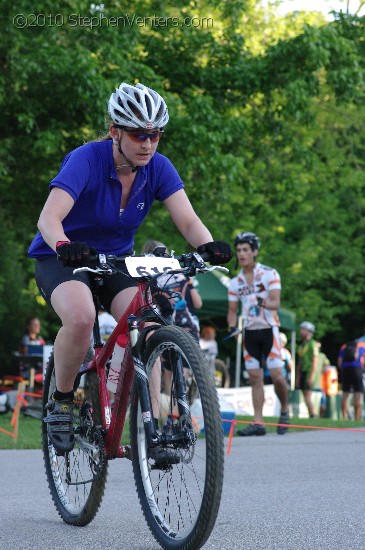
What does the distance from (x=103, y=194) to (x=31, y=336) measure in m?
14.7

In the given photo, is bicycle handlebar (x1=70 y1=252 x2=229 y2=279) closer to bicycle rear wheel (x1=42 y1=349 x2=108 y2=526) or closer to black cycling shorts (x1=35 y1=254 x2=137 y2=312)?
black cycling shorts (x1=35 y1=254 x2=137 y2=312)

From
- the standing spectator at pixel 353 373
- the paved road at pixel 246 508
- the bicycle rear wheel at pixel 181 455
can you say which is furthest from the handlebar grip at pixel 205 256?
the standing spectator at pixel 353 373

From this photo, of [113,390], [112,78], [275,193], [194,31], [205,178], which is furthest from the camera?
[275,193]

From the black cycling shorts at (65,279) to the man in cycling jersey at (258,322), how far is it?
707 cm

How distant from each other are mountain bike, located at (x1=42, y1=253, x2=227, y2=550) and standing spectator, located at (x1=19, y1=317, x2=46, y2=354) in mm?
14107

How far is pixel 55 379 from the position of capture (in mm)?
5867

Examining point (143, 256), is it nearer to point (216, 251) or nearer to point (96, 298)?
point (216, 251)

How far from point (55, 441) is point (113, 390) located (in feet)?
1.61

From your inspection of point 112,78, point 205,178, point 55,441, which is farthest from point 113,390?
point 205,178

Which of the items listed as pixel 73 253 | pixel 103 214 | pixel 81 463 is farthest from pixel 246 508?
pixel 73 253

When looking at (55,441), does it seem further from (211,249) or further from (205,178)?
(205,178)

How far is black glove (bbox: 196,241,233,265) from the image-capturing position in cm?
511

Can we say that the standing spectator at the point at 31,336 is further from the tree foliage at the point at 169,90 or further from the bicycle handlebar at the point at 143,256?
the bicycle handlebar at the point at 143,256

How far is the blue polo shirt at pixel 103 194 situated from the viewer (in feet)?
17.6
